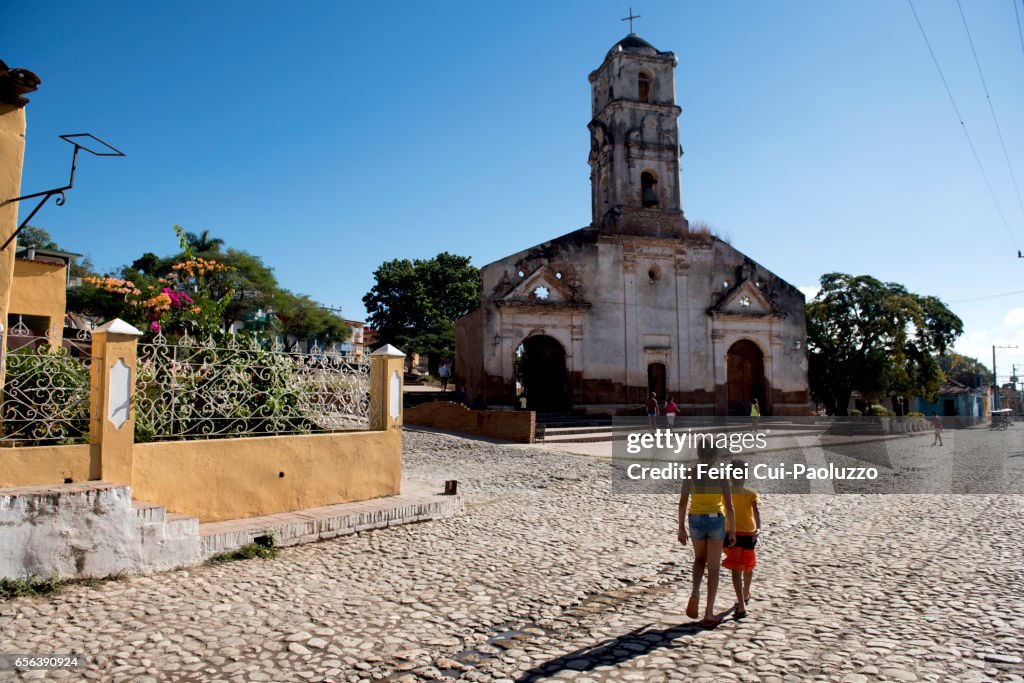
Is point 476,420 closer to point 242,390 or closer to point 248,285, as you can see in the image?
point 242,390

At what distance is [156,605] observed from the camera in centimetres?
506

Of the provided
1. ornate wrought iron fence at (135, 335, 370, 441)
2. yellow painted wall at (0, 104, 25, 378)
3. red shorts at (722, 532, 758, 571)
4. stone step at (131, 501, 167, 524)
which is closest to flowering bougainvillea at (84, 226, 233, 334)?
ornate wrought iron fence at (135, 335, 370, 441)

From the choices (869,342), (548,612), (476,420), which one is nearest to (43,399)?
(548,612)

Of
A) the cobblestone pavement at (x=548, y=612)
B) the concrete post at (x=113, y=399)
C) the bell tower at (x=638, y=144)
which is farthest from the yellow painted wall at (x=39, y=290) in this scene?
the bell tower at (x=638, y=144)

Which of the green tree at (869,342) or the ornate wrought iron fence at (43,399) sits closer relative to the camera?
the ornate wrought iron fence at (43,399)

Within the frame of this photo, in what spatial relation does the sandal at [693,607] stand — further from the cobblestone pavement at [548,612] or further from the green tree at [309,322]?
the green tree at [309,322]

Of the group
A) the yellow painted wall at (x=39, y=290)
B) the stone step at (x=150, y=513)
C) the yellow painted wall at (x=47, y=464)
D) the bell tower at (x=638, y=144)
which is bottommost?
the stone step at (x=150, y=513)

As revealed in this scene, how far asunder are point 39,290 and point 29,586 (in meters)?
6.75

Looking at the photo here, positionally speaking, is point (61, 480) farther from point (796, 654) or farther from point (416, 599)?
point (796, 654)

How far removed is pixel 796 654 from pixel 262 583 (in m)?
4.02

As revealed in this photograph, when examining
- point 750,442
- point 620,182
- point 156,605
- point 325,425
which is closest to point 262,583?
point 156,605

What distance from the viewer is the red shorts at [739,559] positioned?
194 inches

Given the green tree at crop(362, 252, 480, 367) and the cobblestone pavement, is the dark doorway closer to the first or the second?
the cobblestone pavement

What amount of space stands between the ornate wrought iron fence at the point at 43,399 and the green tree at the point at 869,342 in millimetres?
29095
